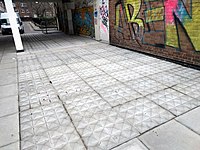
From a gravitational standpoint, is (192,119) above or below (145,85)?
below

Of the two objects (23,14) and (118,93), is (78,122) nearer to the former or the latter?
(118,93)

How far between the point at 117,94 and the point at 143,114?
33.3 inches

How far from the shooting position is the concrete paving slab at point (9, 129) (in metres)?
2.28

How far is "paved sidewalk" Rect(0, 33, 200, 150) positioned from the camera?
86.0 inches

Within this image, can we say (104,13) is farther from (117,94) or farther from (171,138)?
(171,138)

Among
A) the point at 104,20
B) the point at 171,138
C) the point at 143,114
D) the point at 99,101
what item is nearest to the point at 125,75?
the point at 99,101

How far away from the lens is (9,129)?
2.51m

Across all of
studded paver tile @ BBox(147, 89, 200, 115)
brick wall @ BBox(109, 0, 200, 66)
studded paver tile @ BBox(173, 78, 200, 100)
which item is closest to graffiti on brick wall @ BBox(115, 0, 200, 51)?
brick wall @ BBox(109, 0, 200, 66)

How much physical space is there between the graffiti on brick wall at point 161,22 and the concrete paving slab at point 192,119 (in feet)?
8.27

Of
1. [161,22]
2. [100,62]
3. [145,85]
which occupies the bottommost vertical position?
[145,85]

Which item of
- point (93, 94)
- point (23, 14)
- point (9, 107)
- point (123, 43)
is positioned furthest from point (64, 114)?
point (23, 14)

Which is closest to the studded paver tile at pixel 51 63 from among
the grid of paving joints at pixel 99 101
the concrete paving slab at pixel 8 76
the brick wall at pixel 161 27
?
the grid of paving joints at pixel 99 101

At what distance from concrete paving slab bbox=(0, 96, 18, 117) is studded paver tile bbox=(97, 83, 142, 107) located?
178 cm

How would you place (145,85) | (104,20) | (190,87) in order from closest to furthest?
1. (190,87)
2. (145,85)
3. (104,20)
